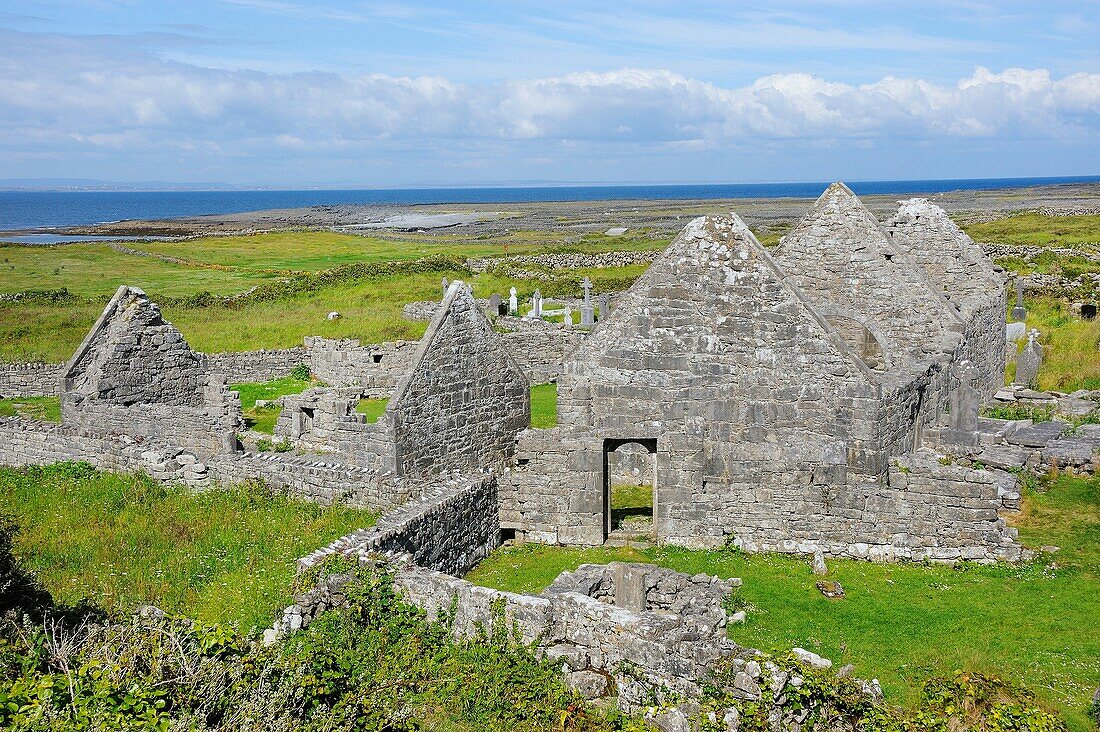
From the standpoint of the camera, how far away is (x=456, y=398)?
15023 millimetres

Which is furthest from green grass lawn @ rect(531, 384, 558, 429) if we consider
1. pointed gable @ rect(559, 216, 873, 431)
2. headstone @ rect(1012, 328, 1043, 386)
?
headstone @ rect(1012, 328, 1043, 386)

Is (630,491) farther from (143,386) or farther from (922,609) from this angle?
(143,386)

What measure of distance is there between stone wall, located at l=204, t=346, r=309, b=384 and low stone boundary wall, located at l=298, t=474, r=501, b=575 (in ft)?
56.9

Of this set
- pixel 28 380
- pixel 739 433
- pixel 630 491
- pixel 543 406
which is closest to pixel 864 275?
pixel 739 433

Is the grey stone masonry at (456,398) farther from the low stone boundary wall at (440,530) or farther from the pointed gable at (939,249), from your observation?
the pointed gable at (939,249)

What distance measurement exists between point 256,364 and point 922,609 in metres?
23.8

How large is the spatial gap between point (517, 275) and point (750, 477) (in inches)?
1951

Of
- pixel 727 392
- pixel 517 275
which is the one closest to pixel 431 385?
pixel 727 392

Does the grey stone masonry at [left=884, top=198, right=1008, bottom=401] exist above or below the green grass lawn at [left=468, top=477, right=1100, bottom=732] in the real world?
above

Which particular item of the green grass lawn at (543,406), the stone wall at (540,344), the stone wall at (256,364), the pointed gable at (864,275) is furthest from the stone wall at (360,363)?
the pointed gable at (864,275)

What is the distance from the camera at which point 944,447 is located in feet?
57.1

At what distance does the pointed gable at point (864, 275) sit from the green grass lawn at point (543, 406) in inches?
259

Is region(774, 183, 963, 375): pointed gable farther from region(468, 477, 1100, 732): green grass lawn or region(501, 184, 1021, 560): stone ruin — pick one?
region(468, 477, 1100, 732): green grass lawn

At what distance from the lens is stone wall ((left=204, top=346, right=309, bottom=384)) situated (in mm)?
28984
